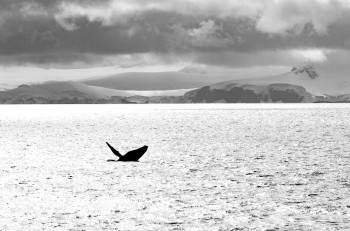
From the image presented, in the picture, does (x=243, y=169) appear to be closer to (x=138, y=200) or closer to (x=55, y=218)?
(x=138, y=200)

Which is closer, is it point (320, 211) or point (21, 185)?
point (320, 211)

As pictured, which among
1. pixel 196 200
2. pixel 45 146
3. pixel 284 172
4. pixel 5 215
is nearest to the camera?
pixel 5 215

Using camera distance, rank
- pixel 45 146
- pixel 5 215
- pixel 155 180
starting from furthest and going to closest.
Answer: pixel 45 146 → pixel 155 180 → pixel 5 215

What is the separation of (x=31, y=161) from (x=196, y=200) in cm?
1212

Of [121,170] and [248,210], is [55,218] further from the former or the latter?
[121,170]

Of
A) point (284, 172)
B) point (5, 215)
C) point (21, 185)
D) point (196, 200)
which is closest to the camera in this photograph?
point (5, 215)

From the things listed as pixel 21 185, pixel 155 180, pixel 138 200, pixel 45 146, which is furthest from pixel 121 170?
pixel 45 146

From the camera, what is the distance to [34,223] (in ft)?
38.7

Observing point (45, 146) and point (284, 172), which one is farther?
point (45, 146)

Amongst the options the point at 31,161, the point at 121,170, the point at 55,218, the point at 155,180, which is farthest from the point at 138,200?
the point at 31,161

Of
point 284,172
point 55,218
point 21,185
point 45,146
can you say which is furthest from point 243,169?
point 45,146

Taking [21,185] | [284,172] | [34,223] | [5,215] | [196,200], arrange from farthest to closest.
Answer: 1. [284,172]
2. [21,185]
3. [196,200]
4. [5,215]
5. [34,223]

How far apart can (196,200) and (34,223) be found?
14.1 feet

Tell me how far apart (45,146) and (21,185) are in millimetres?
16900
